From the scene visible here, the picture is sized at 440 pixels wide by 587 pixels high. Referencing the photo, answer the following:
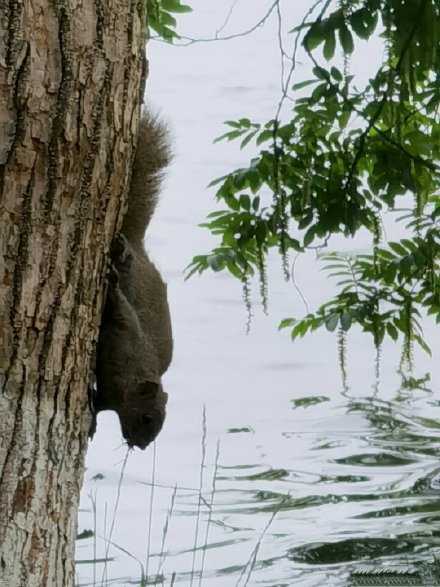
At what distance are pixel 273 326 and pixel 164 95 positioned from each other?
1.95m

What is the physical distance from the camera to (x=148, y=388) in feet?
8.79

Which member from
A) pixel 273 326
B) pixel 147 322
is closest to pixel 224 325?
pixel 273 326

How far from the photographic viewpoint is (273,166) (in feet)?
10.3

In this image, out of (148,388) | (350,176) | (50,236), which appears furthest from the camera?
(350,176)

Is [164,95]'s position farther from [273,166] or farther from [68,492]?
[68,492]

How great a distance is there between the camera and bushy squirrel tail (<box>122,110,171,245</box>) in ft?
8.69

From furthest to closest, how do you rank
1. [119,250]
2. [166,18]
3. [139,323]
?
[166,18]
[139,323]
[119,250]

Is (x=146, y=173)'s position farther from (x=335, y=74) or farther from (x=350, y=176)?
(x=335, y=74)

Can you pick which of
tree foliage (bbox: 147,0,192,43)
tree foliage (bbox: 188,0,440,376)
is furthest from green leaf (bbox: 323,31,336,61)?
tree foliage (bbox: 147,0,192,43)

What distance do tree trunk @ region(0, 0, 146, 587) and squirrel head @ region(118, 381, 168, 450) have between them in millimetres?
696

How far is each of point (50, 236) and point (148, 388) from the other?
2.91 feet

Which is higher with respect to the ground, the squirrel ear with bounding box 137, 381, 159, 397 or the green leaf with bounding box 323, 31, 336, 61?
the green leaf with bounding box 323, 31, 336, 61

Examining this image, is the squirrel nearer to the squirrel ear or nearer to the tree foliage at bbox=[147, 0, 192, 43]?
the squirrel ear

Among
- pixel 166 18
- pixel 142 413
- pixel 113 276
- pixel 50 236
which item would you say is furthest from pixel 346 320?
pixel 50 236
